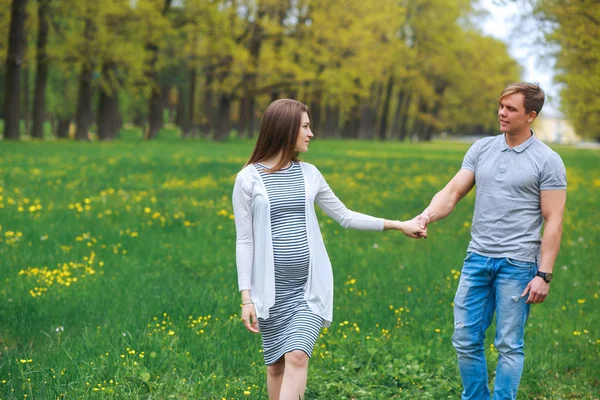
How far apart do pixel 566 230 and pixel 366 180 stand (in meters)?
7.37

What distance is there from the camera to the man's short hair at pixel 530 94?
4426 mm

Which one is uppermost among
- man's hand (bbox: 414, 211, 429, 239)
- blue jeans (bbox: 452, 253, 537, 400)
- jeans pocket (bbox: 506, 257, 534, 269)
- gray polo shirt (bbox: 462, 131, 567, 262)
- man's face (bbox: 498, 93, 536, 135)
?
man's face (bbox: 498, 93, 536, 135)

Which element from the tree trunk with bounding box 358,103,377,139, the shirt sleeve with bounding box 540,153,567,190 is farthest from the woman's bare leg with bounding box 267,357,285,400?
the tree trunk with bounding box 358,103,377,139

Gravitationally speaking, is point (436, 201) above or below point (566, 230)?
above

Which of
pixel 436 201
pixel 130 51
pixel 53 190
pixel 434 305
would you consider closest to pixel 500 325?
pixel 436 201

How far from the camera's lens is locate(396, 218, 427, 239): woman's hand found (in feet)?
15.5

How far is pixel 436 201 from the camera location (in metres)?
4.92

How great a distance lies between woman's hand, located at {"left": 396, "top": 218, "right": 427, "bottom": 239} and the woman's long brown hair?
0.91m

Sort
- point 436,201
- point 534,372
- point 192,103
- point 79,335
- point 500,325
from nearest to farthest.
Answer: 1. point 500,325
2. point 436,201
3. point 534,372
4. point 79,335
5. point 192,103

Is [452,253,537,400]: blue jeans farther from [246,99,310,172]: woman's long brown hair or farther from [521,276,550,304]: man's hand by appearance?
[246,99,310,172]: woman's long brown hair

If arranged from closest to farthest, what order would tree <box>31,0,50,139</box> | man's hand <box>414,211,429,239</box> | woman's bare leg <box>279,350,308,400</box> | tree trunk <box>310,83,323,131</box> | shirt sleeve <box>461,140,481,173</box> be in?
woman's bare leg <box>279,350,308,400</box> → shirt sleeve <box>461,140,481,173</box> → man's hand <box>414,211,429,239</box> → tree <box>31,0,50,139</box> → tree trunk <box>310,83,323,131</box>

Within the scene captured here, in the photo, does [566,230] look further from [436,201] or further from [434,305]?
[436,201]

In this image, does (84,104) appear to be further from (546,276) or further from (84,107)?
(546,276)

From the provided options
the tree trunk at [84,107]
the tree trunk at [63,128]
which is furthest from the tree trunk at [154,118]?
the tree trunk at [84,107]
